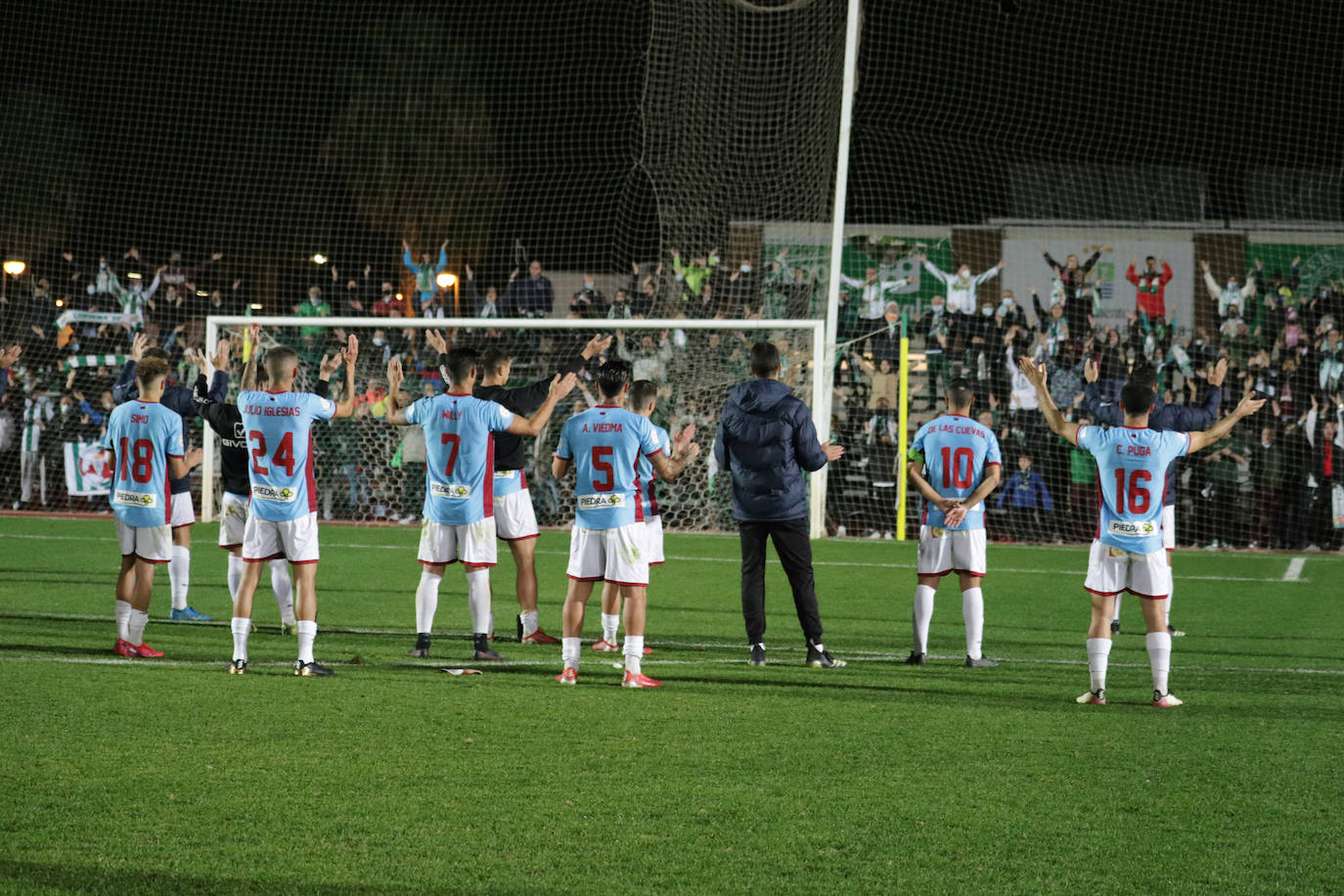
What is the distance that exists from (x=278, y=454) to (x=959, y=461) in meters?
4.46

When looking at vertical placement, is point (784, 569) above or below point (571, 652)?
above

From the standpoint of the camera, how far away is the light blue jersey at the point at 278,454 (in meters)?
8.42

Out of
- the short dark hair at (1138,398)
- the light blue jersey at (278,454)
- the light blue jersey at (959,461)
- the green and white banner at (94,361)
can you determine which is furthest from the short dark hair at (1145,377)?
the green and white banner at (94,361)

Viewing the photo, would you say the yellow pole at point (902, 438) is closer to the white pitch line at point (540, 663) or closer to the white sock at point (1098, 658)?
the white pitch line at point (540, 663)

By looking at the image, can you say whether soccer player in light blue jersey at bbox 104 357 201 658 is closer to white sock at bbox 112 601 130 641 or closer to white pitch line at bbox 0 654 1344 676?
white sock at bbox 112 601 130 641

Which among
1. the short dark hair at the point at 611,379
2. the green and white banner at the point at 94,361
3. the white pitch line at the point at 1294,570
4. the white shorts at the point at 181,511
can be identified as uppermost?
the green and white banner at the point at 94,361

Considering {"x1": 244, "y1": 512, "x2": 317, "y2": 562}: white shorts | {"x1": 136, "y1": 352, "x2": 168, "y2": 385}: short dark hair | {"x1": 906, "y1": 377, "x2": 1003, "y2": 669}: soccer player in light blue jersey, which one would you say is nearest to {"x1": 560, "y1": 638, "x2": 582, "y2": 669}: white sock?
{"x1": 244, "y1": 512, "x2": 317, "y2": 562}: white shorts

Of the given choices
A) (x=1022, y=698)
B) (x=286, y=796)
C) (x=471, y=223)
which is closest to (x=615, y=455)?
(x=1022, y=698)

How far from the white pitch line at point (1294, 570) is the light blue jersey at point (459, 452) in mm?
10380

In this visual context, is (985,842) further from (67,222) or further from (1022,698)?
(67,222)

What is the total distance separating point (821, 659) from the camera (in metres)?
9.40

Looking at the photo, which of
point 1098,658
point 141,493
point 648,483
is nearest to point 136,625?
point 141,493

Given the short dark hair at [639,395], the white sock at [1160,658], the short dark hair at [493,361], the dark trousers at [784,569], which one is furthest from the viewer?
the short dark hair at [493,361]

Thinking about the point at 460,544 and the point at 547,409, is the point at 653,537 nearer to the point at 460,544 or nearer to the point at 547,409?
the point at 460,544
